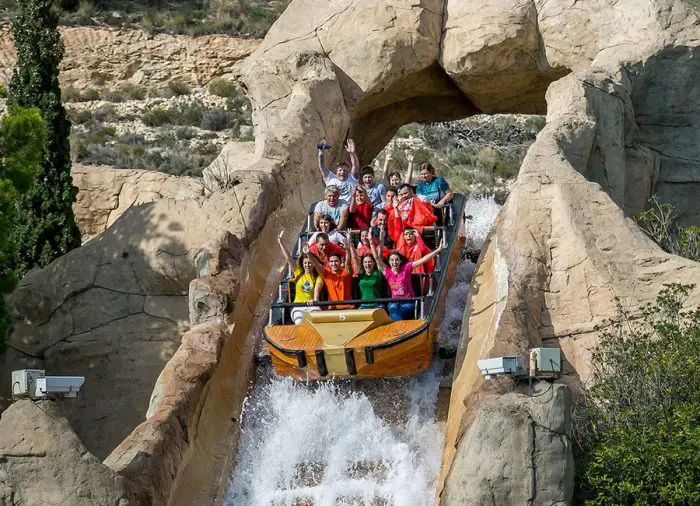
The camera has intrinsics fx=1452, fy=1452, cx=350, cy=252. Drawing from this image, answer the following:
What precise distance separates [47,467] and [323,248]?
4815 mm

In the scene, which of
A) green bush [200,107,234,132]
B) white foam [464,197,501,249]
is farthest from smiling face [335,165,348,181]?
green bush [200,107,234,132]

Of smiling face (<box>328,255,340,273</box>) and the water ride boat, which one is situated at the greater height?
smiling face (<box>328,255,340,273</box>)

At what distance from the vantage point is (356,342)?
1518cm

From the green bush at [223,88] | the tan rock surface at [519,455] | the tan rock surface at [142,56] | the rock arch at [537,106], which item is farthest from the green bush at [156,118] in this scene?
the tan rock surface at [519,455]

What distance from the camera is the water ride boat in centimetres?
1520

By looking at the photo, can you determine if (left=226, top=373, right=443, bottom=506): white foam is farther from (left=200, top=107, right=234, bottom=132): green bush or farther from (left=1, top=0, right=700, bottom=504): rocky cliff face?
(left=200, top=107, right=234, bottom=132): green bush

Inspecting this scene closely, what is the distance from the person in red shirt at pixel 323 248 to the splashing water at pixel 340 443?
148cm

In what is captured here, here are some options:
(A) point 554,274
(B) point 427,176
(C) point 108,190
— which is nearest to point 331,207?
(B) point 427,176

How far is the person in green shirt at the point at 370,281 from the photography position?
16141 mm

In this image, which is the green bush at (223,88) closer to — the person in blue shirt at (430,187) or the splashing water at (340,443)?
the person in blue shirt at (430,187)

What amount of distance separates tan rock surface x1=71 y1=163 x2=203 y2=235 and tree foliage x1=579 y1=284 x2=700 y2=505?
11575 mm

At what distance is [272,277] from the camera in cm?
1838

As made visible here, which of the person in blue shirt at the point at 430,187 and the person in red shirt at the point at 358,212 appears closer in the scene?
the person in red shirt at the point at 358,212

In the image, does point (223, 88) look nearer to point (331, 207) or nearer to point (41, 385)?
point (331, 207)
